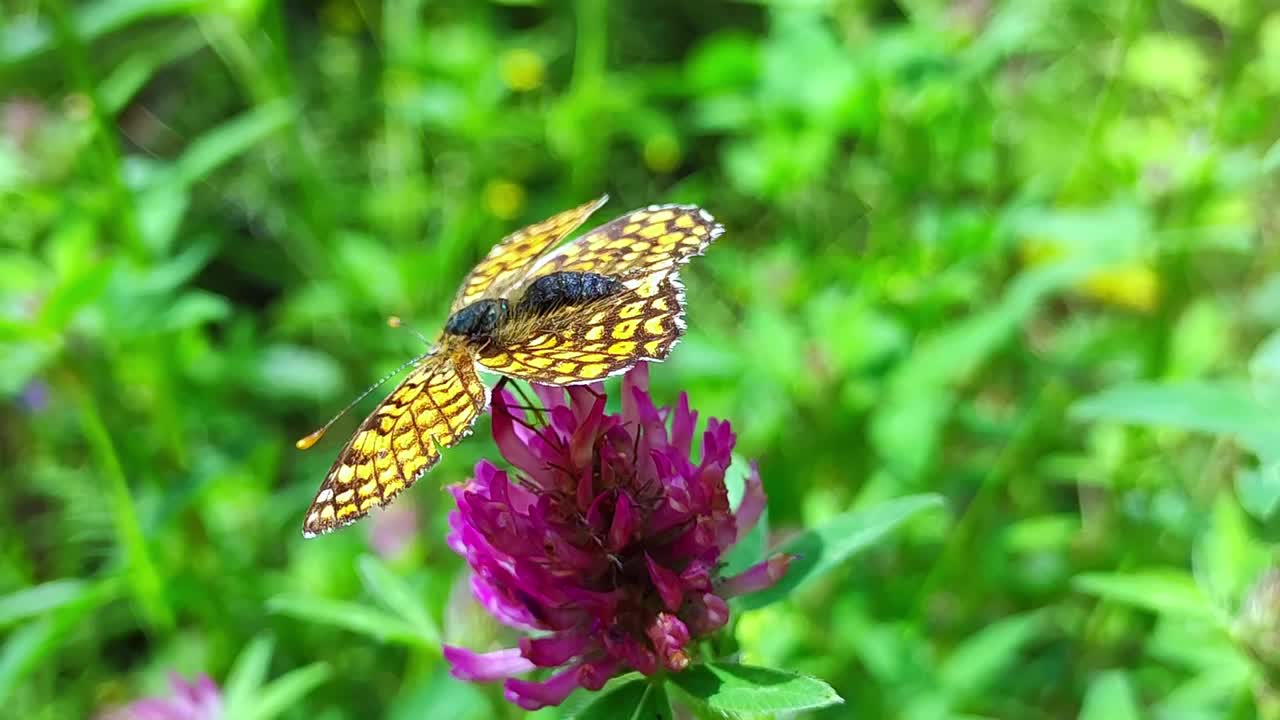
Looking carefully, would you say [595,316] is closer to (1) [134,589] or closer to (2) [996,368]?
(1) [134,589]

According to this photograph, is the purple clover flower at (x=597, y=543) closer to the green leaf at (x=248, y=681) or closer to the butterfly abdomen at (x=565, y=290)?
the butterfly abdomen at (x=565, y=290)

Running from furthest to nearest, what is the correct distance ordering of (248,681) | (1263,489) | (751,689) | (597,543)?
(248,681)
(1263,489)
(597,543)
(751,689)

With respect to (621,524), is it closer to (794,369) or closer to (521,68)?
(794,369)

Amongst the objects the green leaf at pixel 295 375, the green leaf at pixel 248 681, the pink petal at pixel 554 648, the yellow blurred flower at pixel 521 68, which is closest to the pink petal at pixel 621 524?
the pink petal at pixel 554 648

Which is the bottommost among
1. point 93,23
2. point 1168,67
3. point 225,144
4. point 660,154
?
point 1168,67

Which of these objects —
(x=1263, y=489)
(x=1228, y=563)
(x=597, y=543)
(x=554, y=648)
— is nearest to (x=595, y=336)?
(x=597, y=543)

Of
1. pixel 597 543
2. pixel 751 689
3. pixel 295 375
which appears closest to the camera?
pixel 751 689
